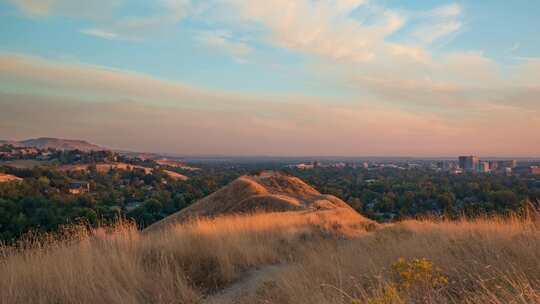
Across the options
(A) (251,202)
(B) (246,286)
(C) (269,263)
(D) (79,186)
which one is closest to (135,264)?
(B) (246,286)

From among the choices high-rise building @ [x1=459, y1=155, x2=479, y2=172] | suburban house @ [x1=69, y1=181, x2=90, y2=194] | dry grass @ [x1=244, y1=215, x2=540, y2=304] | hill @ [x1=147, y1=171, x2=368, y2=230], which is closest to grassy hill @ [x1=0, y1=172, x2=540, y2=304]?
dry grass @ [x1=244, y1=215, x2=540, y2=304]

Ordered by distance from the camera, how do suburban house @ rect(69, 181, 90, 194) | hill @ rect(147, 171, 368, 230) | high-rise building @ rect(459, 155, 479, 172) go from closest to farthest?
hill @ rect(147, 171, 368, 230)
suburban house @ rect(69, 181, 90, 194)
high-rise building @ rect(459, 155, 479, 172)

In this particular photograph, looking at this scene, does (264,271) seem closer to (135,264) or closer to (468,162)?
(135,264)

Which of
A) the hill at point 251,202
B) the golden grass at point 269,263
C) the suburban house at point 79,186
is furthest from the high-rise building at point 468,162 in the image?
the golden grass at point 269,263

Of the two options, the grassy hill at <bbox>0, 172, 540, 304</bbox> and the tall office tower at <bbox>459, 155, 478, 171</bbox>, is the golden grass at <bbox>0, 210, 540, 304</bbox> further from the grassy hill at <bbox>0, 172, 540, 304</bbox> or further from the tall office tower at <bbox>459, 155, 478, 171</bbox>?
the tall office tower at <bbox>459, 155, 478, 171</bbox>

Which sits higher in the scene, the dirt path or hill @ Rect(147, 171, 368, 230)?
the dirt path

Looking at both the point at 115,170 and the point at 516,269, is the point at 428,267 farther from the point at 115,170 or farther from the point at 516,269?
the point at 115,170
